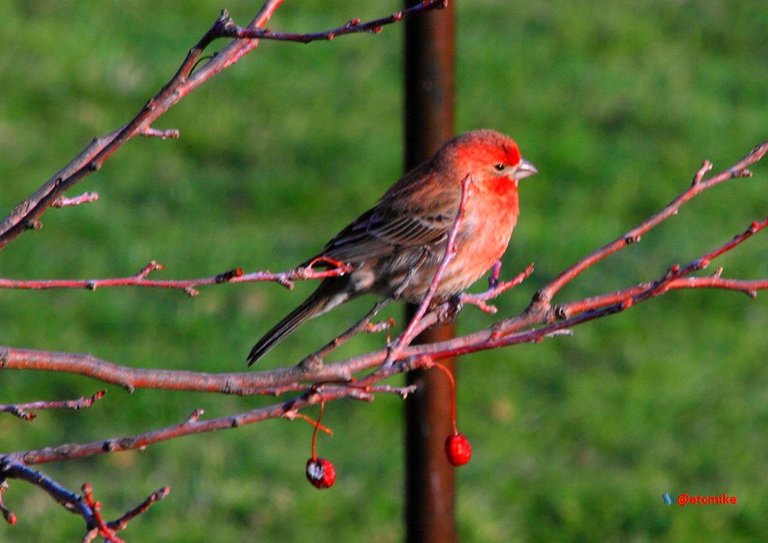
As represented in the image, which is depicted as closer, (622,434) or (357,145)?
(622,434)

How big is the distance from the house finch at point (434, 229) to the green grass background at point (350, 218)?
1.36 meters

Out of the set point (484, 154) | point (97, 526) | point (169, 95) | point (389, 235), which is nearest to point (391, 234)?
point (389, 235)

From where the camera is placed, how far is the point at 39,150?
9.07 m

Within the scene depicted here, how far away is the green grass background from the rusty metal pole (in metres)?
1.47

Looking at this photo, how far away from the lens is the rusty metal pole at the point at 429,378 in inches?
165

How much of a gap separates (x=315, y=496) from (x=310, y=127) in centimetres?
403

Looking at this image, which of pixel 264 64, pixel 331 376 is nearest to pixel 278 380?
pixel 331 376

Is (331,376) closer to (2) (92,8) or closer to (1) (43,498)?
(1) (43,498)

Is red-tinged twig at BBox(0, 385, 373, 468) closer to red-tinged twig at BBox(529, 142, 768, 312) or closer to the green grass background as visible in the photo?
red-tinged twig at BBox(529, 142, 768, 312)

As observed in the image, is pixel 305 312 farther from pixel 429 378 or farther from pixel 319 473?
pixel 319 473

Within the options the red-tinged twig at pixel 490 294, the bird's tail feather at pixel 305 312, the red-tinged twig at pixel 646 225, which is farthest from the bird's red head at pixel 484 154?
the red-tinged twig at pixel 646 225

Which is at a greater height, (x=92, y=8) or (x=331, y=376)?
(x=92, y=8)

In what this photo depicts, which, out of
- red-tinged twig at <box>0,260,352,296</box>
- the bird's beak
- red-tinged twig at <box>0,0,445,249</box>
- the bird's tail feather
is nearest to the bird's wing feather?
the bird's tail feather

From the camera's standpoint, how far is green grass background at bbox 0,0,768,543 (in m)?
6.02
